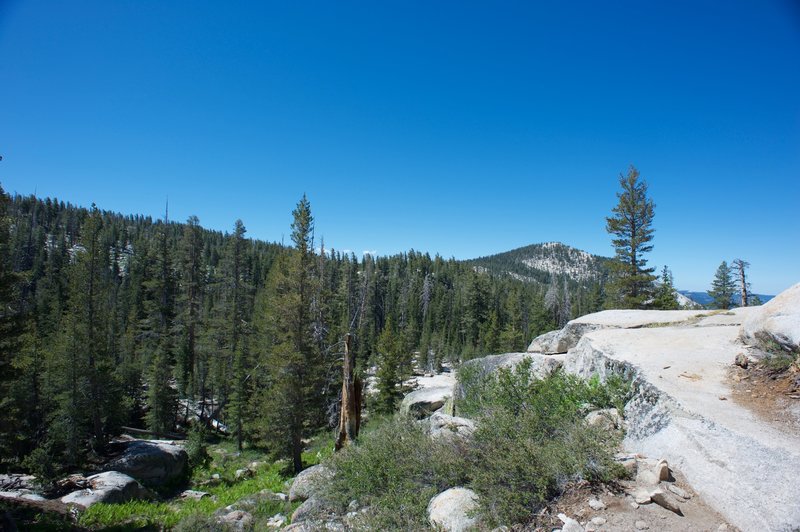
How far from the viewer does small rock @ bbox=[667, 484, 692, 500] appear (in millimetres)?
4305

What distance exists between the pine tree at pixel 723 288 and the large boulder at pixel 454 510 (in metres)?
47.8

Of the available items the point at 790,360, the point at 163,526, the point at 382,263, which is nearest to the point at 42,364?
the point at 163,526

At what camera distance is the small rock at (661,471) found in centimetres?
455

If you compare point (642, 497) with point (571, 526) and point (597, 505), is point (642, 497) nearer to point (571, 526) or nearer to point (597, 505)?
point (597, 505)

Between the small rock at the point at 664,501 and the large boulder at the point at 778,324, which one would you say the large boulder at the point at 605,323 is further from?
the small rock at the point at 664,501

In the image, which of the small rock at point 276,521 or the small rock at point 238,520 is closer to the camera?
the small rock at point 238,520

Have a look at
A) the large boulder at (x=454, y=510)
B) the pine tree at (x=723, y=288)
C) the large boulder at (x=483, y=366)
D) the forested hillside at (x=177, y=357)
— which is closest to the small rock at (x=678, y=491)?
the large boulder at (x=454, y=510)

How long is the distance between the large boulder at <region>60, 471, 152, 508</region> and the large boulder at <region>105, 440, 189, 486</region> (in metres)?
3.44

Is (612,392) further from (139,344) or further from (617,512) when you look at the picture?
(139,344)

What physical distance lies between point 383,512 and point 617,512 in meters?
3.50

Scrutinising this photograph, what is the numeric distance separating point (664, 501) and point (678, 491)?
40 cm

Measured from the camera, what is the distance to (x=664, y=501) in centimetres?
417

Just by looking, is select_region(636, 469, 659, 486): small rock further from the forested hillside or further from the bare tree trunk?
the forested hillside

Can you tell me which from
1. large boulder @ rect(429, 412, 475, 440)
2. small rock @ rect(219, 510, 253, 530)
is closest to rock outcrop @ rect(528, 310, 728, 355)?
large boulder @ rect(429, 412, 475, 440)
